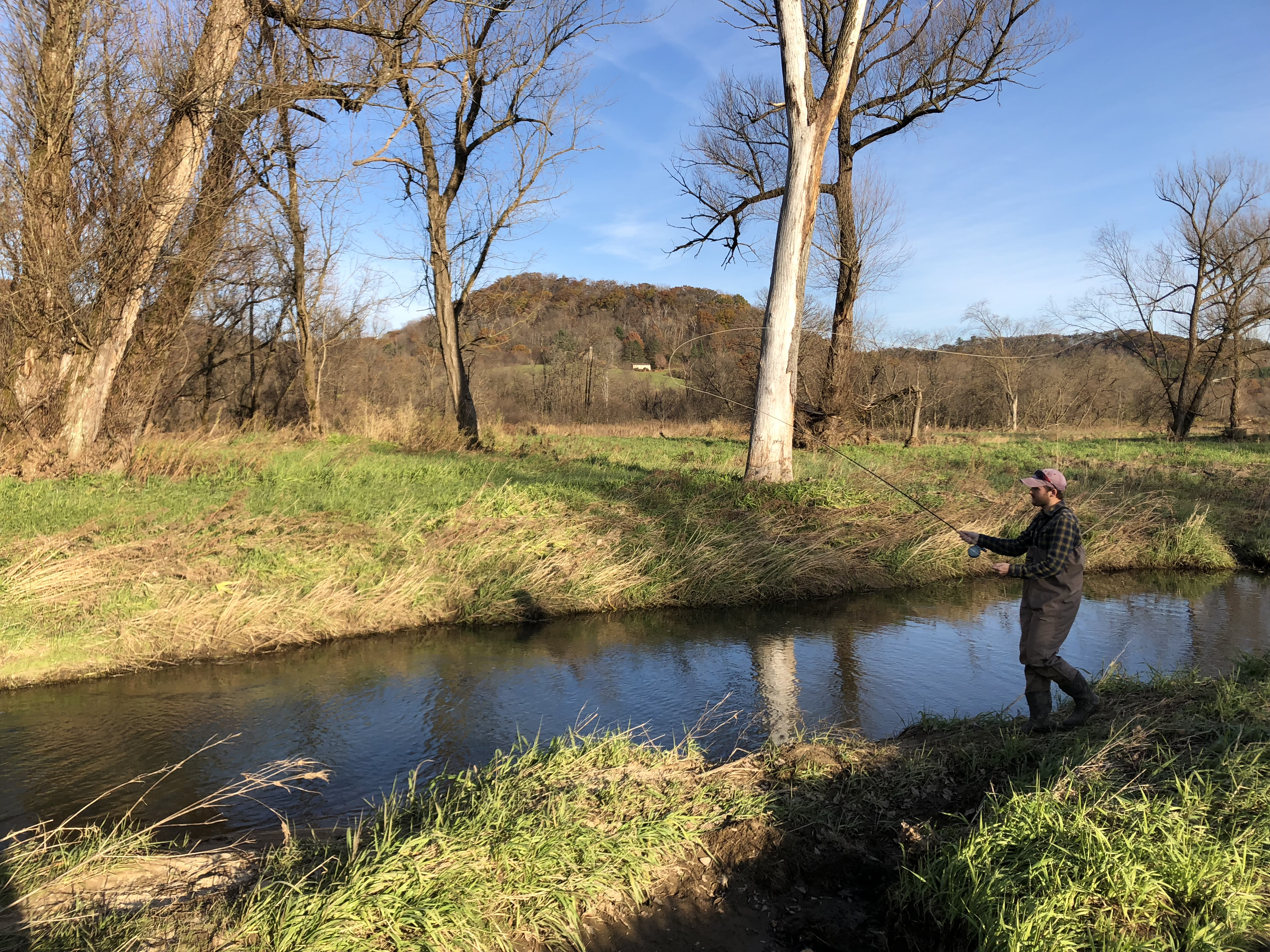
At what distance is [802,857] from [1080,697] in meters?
2.29

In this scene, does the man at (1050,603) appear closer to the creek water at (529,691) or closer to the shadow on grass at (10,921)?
the creek water at (529,691)

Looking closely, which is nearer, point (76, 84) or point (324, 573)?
point (324, 573)

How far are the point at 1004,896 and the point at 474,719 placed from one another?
411cm

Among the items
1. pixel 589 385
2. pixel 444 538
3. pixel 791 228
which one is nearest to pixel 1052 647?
pixel 444 538

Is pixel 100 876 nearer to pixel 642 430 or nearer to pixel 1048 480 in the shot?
pixel 1048 480

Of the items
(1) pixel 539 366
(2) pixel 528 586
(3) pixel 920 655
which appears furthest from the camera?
(1) pixel 539 366

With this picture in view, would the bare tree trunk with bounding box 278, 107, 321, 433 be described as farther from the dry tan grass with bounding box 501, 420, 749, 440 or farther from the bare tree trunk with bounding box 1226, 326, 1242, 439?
the bare tree trunk with bounding box 1226, 326, 1242, 439

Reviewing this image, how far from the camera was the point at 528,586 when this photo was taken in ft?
30.8

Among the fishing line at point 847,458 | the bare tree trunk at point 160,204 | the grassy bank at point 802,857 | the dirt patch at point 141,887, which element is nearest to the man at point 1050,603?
the grassy bank at point 802,857

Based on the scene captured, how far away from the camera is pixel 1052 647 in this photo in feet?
16.4

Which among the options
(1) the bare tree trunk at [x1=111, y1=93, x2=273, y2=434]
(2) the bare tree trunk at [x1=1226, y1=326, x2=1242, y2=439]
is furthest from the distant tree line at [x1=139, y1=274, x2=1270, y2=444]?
(1) the bare tree trunk at [x1=111, y1=93, x2=273, y2=434]

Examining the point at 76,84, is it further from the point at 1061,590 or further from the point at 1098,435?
the point at 1098,435

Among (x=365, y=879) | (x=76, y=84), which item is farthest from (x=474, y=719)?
(x=76, y=84)

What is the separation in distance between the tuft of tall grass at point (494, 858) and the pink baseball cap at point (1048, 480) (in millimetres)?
2734
